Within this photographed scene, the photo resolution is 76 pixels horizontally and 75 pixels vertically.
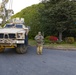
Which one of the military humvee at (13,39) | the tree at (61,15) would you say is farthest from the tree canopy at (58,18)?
the military humvee at (13,39)

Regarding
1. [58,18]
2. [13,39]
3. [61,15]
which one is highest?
[61,15]

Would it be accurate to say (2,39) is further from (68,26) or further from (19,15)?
(19,15)

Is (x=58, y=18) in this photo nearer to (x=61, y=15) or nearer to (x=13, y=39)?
(x=61, y=15)

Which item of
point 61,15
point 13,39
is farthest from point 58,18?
point 13,39

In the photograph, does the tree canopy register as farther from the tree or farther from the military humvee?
the military humvee

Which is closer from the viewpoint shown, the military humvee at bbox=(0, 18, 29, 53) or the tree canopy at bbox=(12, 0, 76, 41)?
the military humvee at bbox=(0, 18, 29, 53)

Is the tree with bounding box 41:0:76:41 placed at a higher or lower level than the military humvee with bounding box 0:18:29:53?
higher

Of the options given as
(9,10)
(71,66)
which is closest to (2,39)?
(71,66)

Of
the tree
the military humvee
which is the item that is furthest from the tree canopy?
the military humvee

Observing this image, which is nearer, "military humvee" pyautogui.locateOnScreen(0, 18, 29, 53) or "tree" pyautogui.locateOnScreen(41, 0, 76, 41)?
"military humvee" pyautogui.locateOnScreen(0, 18, 29, 53)

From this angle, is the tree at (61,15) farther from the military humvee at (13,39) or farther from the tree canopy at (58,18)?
the military humvee at (13,39)

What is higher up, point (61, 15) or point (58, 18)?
point (61, 15)

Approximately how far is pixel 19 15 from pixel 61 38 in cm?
775

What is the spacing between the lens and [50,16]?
67.0 feet
